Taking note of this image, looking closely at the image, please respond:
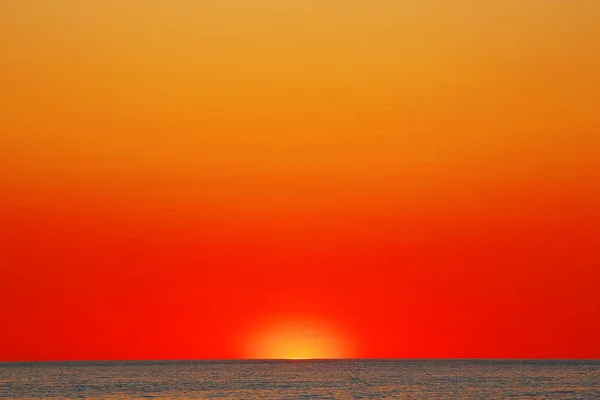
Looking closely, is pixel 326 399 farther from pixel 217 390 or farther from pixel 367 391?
pixel 217 390

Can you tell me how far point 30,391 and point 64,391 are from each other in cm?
481

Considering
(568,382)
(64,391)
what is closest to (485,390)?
(568,382)

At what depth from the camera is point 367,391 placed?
13125 centimetres

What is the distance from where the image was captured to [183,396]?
12206 centimetres

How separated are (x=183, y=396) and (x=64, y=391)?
2365 cm

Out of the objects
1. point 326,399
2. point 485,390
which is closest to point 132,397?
point 326,399

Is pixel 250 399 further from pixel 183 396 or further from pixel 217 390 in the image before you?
pixel 217 390

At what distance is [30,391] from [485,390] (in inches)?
2330

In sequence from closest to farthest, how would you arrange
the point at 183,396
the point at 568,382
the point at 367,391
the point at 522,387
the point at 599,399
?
the point at 599,399
the point at 183,396
the point at 367,391
the point at 522,387
the point at 568,382

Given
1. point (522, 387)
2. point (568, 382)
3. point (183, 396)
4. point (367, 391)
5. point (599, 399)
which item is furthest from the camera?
point (568, 382)

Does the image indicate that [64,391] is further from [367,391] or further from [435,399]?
[435,399]

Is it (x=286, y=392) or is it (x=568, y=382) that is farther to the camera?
(x=568, y=382)

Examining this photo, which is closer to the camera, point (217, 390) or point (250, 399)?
point (250, 399)

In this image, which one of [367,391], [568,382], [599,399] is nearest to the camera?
[599,399]
